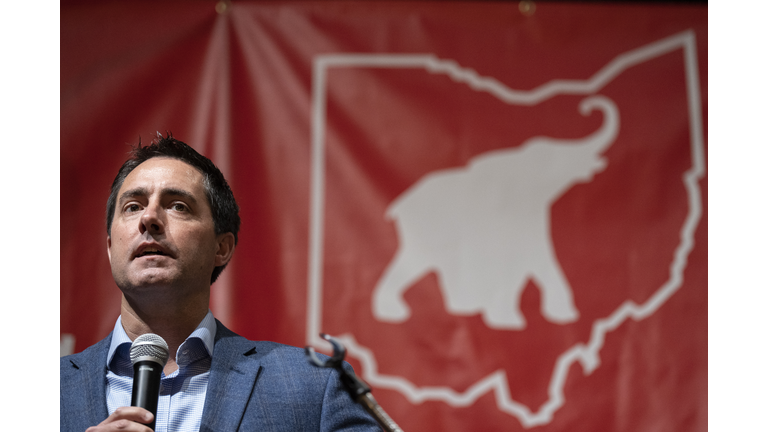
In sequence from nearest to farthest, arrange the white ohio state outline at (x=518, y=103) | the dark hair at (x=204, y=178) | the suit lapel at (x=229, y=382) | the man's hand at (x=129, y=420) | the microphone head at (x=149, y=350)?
the man's hand at (x=129, y=420)
the microphone head at (x=149, y=350)
the suit lapel at (x=229, y=382)
the dark hair at (x=204, y=178)
the white ohio state outline at (x=518, y=103)

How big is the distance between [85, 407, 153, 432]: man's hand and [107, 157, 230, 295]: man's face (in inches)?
14.2

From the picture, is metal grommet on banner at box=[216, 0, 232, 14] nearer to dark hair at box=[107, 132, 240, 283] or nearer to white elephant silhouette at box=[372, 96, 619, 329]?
white elephant silhouette at box=[372, 96, 619, 329]

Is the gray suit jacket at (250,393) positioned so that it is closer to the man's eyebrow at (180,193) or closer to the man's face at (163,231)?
the man's face at (163,231)

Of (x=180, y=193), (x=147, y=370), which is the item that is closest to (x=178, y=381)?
(x=147, y=370)

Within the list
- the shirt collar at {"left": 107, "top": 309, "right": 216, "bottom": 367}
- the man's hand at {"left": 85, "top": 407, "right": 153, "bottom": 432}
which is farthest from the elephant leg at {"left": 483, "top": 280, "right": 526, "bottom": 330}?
the man's hand at {"left": 85, "top": 407, "right": 153, "bottom": 432}

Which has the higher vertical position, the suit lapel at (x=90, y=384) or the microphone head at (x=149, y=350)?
the microphone head at (x=149, y=350)

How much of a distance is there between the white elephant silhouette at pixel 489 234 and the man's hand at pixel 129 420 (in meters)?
1.76

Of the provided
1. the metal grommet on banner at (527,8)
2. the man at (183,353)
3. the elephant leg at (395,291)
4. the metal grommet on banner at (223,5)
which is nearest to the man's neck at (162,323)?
the man at (183,353)

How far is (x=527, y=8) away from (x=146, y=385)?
7.93 feet

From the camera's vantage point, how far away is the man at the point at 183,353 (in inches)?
50.4

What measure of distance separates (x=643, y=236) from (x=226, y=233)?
72.1 inches

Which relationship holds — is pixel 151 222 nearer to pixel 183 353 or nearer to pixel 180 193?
pixel 180 193

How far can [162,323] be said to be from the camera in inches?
54.4

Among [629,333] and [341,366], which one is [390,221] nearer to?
[629,333]
